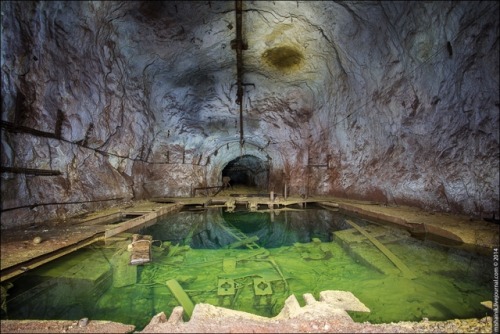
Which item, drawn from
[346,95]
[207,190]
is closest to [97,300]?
[346,95]

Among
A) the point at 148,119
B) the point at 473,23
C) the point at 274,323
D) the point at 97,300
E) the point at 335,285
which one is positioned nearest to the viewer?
the point at 274,323

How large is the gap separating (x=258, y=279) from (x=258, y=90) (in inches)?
440

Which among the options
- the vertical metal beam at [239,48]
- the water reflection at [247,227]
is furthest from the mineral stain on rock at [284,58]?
the water reflection at [247,227]

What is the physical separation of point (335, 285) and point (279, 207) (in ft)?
27.6

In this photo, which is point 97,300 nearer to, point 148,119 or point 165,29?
point 165,29

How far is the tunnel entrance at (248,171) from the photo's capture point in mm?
24625

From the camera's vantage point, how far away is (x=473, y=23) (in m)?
5.99

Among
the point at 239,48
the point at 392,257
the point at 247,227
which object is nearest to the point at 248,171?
the point at 239,48

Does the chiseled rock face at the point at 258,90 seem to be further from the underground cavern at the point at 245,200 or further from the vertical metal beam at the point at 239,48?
the vertical metal beam at the point at 239,48

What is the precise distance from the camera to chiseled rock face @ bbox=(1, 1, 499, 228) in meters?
6.32

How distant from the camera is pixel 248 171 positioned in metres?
29.8

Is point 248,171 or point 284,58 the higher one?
point 284,58

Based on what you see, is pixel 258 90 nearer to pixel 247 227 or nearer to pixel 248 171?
pixel 247 227

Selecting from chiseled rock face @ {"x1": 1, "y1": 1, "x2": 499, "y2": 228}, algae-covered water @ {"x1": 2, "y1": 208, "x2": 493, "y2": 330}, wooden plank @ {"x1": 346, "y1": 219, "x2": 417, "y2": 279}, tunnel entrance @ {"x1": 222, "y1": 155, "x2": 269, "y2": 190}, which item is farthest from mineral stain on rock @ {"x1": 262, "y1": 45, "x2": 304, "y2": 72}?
tunnel entrance @ {"x1": 222, "y1": 155, "x2": 269, "y2": 190}
